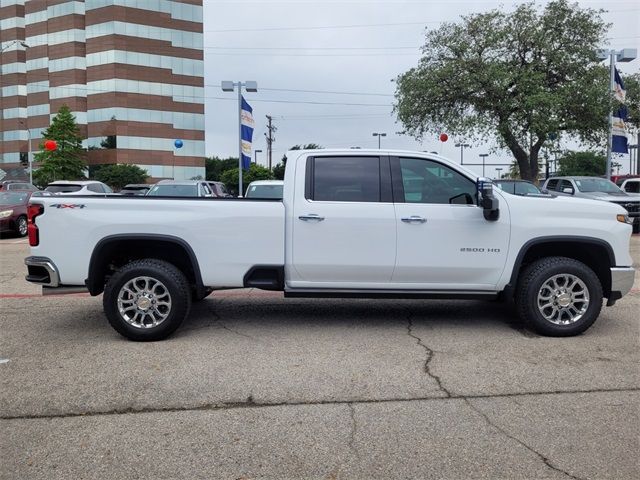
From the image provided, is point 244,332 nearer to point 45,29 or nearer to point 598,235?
point 598,235

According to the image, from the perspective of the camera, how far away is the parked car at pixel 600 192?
17.0m

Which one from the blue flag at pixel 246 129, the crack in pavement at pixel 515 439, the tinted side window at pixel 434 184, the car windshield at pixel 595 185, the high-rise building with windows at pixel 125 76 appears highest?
the high-rise building with windows at pixel 125 76

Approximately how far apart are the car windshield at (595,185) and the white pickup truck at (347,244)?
41.7 feet

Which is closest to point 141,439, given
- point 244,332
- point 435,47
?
point 244,332

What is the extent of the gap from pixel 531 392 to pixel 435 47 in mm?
25389

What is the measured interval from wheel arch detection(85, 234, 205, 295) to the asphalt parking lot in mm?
608

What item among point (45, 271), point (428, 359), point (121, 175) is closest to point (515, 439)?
point (428, 359)

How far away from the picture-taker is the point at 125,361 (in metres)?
5.26

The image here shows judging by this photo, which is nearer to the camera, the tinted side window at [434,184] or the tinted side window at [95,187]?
the tinted side window at [434,184]

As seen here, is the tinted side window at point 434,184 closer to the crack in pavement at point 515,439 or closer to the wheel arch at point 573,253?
the wheel arch at point 573,253

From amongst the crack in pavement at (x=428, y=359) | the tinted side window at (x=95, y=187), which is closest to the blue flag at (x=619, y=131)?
the tinted side window at (x=95, y=187)

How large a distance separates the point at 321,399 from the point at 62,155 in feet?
211

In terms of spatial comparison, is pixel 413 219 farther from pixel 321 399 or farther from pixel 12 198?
→ pixel 12 198

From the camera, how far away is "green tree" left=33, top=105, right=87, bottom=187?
6116cm
